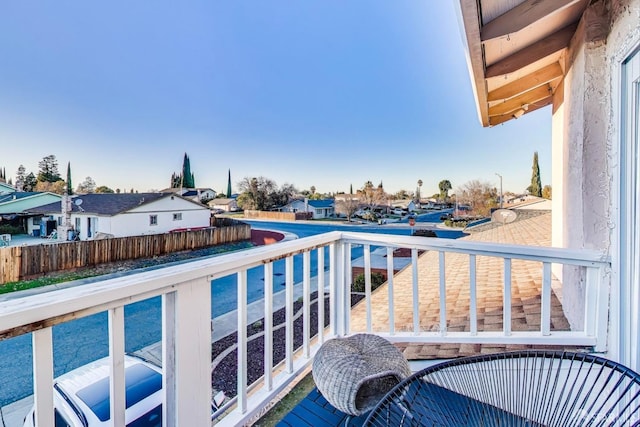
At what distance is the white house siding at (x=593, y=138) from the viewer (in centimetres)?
130

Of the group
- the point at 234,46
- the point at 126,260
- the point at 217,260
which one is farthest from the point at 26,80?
the point at 217,260

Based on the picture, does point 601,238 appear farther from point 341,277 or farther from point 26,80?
point 26,80

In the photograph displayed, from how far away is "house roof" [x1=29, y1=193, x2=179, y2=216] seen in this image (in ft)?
7.39

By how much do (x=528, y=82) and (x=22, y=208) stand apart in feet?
13.2

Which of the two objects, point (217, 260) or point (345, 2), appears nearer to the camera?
point (217, 260)

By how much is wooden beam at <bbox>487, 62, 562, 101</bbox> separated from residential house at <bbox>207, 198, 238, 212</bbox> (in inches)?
111

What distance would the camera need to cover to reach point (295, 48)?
6250 mm

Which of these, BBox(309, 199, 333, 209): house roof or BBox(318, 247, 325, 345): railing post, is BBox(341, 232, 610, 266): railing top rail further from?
BBox(309, 199, 333, 209): house roof

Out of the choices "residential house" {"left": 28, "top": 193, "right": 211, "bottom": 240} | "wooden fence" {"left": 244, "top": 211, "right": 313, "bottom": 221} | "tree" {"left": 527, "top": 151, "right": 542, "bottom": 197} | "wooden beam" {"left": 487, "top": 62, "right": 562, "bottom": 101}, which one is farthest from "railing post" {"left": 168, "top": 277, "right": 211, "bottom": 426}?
"tree" {"left": 527, "top": 151, "right": 542, "bottom": 197}

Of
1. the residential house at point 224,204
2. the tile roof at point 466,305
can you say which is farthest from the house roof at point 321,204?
the tile roof at point 466,305

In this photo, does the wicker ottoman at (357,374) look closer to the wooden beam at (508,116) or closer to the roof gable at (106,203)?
the roof gable at (106,203)

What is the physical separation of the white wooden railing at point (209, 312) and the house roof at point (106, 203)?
1634 mm

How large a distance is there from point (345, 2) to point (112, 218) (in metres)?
4.97

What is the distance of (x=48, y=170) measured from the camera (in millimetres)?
2602
